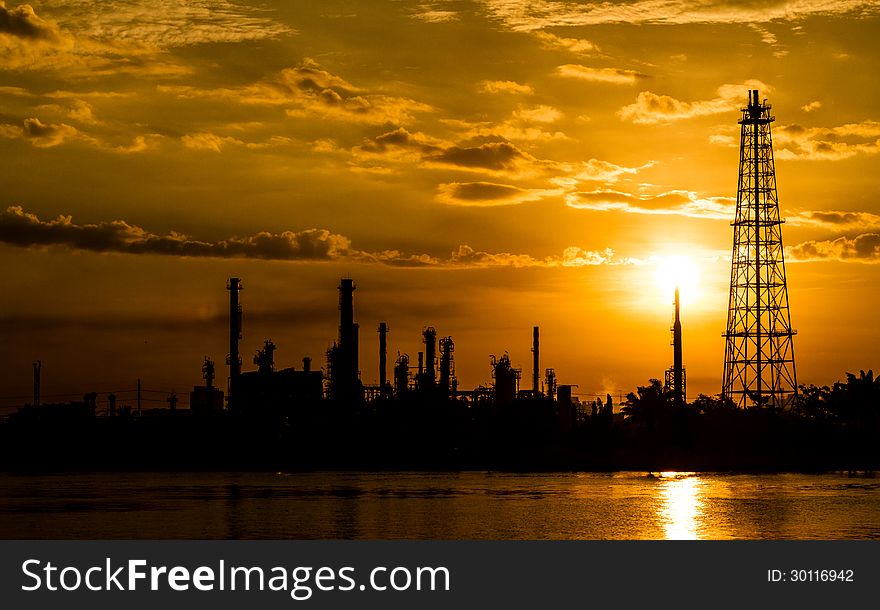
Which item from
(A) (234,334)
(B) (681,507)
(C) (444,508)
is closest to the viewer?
(C) (444,508)

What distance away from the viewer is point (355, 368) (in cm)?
15750

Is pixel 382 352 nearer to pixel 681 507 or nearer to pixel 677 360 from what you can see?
pixel 677 360

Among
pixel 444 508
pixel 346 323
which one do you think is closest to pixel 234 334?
pixel 346 323

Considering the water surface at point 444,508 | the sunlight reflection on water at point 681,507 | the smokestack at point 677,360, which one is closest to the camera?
the water surface at point 444,508

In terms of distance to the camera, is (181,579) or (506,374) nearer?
(181,579)

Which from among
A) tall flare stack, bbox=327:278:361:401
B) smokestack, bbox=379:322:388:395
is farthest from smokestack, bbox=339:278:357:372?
smokestack, bbox=379:322:388:395

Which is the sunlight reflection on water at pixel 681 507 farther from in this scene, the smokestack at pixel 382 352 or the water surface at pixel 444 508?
the smokestack at pixel 382 352

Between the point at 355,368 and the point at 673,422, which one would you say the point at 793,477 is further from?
the point at 355,368

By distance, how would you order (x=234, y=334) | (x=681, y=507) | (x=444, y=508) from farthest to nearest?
(x=234, y=334) → (x=681, y=507) → (x=444, y=508)

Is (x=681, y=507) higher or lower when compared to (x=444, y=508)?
lower

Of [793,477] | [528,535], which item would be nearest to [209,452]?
[793,477]

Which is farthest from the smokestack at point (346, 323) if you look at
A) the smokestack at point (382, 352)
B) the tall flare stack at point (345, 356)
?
the smokestack at point (382, 352)

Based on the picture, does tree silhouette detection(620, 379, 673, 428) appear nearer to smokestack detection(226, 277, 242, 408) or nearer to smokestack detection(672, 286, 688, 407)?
smokestack detection(672, 286, 688, 407)

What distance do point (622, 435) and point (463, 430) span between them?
843 inches
